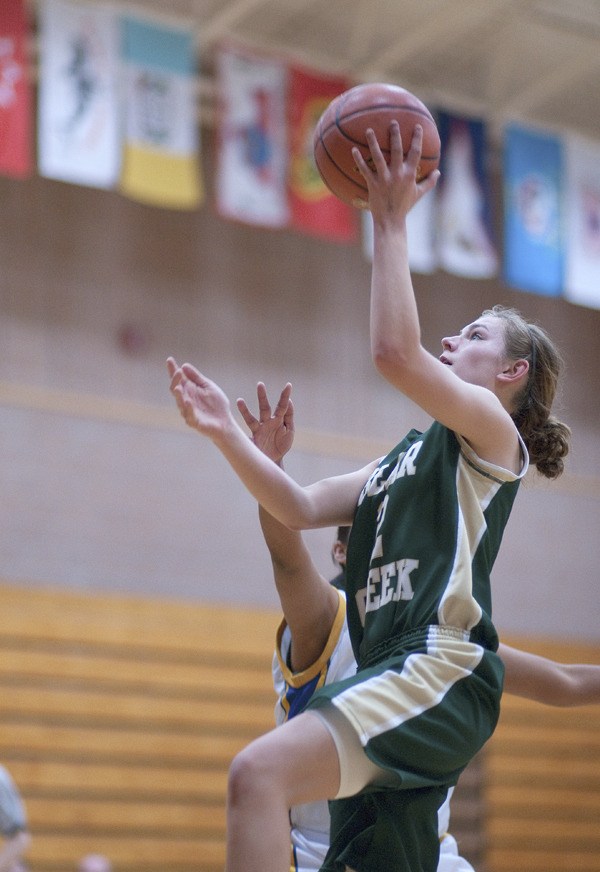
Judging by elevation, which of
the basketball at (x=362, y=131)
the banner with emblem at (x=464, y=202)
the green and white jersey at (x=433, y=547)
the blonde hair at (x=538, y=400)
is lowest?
the green and white jersey at (x=433, y=547)

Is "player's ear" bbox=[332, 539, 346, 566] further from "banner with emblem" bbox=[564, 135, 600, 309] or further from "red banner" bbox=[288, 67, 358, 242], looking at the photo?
"banner with emblem" bbox=[564, 135, 600, 309]

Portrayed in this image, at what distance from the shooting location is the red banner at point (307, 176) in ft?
35.8

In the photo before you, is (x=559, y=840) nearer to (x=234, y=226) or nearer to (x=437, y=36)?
(x=234, y=226)

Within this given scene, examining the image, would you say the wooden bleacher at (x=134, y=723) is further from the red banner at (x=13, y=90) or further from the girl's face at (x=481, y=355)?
the girl's face at (x=481, y=355)

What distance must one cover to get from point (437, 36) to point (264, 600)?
562 cm

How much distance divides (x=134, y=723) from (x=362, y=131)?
25.9 ft

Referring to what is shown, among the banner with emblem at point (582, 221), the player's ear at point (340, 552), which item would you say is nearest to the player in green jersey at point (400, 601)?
the player's ear at point (340, 552)

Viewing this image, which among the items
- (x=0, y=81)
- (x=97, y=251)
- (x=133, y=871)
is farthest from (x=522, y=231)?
(x=133, y=871)

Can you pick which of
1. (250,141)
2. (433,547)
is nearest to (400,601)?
(433,547)

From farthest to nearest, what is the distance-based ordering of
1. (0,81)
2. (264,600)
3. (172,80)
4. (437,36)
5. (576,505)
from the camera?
(576,505) < (437,36) < (264,600) < (172,80) < (0,81)

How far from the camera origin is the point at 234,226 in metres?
12.2

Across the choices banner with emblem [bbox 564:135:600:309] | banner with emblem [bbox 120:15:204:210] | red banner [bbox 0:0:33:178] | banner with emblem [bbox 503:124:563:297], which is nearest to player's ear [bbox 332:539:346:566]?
red banner [bbox 0:0:33:178]

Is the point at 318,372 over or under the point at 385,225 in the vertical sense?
over

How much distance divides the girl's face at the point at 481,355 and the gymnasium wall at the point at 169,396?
6.86 m
